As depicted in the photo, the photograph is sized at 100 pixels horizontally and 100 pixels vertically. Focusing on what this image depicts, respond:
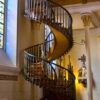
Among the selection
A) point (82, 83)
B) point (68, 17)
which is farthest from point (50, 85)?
point (82, 83)

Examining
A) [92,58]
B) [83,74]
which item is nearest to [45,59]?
[83,74]

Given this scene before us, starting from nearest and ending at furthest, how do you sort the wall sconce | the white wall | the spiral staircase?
1. the spiral staircase
2. the wall sconce
3. the white wall

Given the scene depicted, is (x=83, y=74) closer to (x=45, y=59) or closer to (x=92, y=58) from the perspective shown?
(x=92, y=58)

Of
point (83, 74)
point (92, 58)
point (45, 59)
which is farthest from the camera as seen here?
point (92, 58)

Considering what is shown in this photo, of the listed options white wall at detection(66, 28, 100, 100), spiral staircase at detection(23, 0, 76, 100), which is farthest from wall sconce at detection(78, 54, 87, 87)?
spiral staircase at detection(23, 0, 76, 100)

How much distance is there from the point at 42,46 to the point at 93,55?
4.77 meters

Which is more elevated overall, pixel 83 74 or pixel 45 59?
pixel 45 59

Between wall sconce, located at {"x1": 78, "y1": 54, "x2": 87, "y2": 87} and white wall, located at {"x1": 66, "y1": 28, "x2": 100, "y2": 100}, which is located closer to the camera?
wall sconce, located at {"x1": 78, "y1": 54, "x2": 87, "y2": 87}

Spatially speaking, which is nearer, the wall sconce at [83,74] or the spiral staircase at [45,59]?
the spiral staircase at [45,59]

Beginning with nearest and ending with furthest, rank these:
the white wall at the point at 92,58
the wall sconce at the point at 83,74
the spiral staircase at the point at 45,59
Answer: the spiral staircase at the point at 45,59 → the wall sconce at the point at 83,74 → the white wall at the point at 92,58

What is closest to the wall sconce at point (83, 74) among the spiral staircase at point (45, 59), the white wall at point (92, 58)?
the white wall at point (92, 58)

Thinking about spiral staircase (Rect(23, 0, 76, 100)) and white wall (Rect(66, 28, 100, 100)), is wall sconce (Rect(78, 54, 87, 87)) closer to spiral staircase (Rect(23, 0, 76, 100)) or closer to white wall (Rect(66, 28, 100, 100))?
white wall (Rect(66, 28, 100, 100))

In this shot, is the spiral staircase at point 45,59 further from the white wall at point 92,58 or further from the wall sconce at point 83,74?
the white wall at point 92,58

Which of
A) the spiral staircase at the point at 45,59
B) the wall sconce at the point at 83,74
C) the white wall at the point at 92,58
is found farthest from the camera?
the white wall at the point at 92,58
